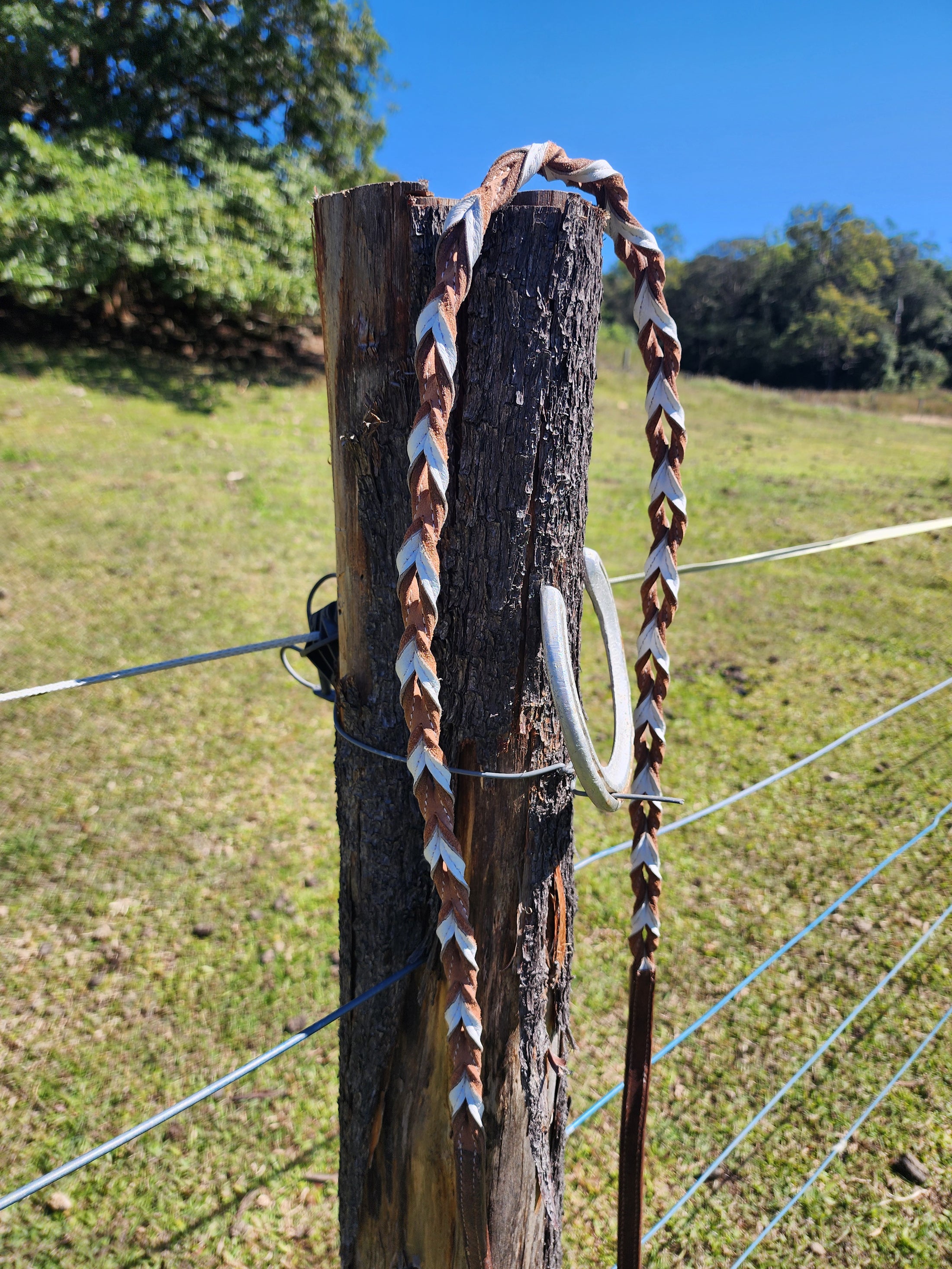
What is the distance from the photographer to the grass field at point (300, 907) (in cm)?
202

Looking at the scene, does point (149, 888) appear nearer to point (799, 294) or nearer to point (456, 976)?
point (456, 976)

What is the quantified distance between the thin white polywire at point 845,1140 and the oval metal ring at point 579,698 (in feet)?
4.62

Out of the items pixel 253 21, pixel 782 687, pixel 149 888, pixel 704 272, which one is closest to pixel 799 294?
pixel 704 272

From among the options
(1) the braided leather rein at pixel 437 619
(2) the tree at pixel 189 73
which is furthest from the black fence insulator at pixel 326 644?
(2) the tree at pixel 189 73

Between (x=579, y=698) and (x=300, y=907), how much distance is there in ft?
8.07

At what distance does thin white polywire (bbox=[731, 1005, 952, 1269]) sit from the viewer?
1850 mm

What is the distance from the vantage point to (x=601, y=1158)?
2.16 meters

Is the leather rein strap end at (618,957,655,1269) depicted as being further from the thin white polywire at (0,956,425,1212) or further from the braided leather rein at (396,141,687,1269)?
the thin white polywire at (0,956,425,1212)

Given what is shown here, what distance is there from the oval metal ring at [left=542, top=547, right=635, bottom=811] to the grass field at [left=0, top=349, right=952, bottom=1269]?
5.47 ft

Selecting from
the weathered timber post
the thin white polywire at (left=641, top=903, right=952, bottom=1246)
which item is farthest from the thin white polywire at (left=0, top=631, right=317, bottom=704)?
the thin white polywire at (left=641, top=903, right=952, bottom=1246)

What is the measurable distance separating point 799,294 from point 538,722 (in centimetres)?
3959

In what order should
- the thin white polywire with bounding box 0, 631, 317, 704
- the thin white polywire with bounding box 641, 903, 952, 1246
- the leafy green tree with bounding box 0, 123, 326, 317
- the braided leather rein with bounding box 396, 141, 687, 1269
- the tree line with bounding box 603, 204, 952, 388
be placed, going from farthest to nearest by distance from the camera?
the tree line with bounding box 603, 204, 952, 388 < the leafy green tree with bounding box 0, 123, 326, 317 < the thin white polywire with bounding box 641, 903, 952, 1246 < the thin white polywire with bounding box 0, 631, 317, 704 < the braided leather rein with bounding box 396, 141, 687, 1269

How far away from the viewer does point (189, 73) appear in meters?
11.0

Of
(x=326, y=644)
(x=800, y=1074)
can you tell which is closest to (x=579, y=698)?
(x=326, y=644)
